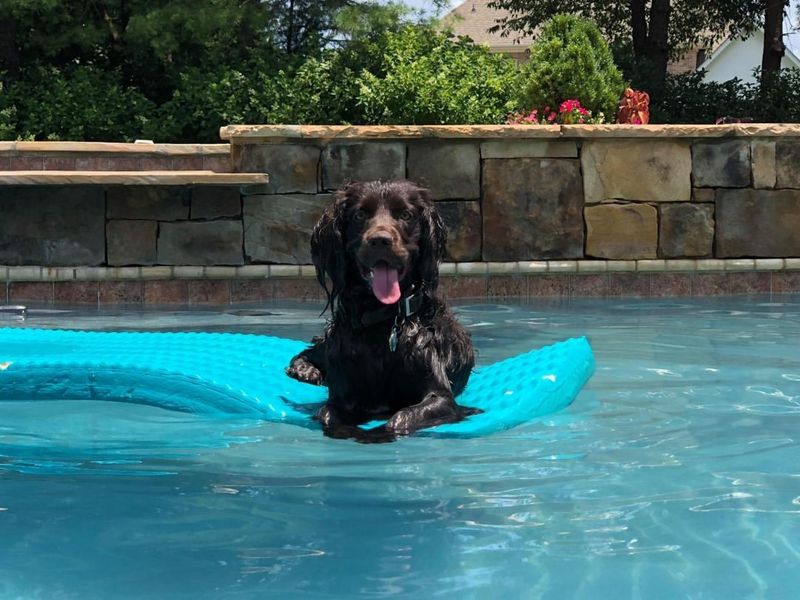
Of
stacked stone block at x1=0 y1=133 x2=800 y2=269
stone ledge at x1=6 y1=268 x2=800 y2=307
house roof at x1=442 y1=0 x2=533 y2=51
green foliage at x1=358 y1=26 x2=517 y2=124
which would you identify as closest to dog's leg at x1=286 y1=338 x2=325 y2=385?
stone ledge at x1=6 y1=268 x2=800 y2=307

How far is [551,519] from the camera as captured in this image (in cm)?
328

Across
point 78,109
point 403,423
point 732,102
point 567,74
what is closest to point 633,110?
point 567,74

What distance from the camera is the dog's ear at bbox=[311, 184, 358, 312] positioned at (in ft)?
15.8

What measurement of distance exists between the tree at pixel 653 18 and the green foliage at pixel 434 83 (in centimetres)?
575

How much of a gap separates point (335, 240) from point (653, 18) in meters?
17.9

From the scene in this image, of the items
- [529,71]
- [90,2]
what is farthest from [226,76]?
[529,71]

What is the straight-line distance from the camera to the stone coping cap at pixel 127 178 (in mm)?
9930

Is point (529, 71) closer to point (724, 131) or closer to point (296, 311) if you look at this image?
point (724, 131)

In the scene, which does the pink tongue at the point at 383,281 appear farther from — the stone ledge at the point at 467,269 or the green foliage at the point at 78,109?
the green foliage at the point at 78,109

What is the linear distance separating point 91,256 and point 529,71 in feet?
18.9

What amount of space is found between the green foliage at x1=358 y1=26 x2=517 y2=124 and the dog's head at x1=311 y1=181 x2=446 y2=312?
301 inches

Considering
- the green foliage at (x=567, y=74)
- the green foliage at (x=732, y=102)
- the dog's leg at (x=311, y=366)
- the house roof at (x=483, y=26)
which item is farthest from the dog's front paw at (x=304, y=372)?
the house roof at (x=483, y=26)

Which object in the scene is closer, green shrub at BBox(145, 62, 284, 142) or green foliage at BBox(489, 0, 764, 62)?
green shrub at BBox(145, 62, 284, 142)

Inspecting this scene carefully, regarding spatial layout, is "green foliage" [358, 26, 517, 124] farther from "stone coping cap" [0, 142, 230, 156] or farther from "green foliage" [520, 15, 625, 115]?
"stone coping cap" [0, 142, 230, 156]
